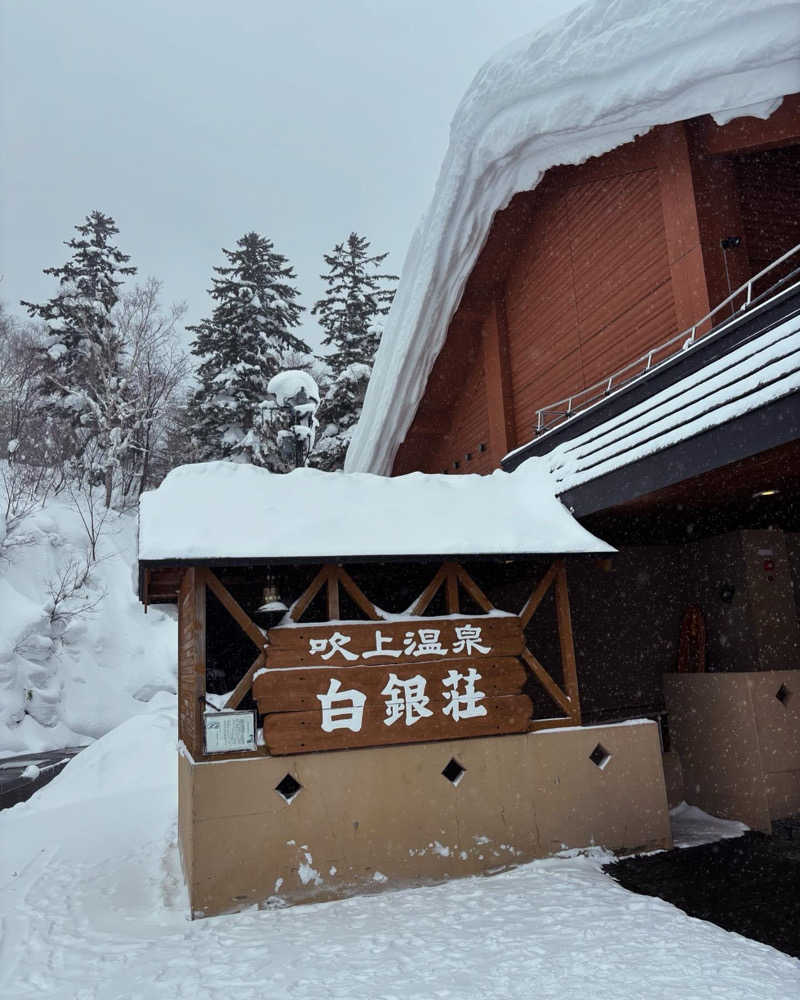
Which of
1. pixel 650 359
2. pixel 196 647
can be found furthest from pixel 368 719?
pixel 650 359

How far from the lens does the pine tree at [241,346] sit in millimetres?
25609

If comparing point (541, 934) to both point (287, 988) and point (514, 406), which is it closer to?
point (287, 988)

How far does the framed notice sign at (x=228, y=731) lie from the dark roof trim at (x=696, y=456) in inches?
151

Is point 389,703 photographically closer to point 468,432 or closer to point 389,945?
point 389,945

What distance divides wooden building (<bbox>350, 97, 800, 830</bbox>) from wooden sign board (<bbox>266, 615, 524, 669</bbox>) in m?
1.60

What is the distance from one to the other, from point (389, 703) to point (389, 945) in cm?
196

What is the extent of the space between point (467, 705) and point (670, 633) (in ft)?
11.5

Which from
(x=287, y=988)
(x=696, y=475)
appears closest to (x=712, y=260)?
(x=696, y=475)

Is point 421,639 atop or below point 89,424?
below

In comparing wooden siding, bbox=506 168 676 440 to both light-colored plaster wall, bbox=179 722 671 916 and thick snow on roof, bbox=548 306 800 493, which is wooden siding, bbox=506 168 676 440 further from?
light-colored plaster wall, bbox=179 722 671 916

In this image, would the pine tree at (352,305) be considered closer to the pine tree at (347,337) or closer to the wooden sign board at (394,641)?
the pine tree at (347,337)

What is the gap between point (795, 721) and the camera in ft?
25.0

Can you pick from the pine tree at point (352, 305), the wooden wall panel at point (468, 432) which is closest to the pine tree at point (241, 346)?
the pine tree at point (352, 305)

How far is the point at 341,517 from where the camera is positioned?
6855mm
